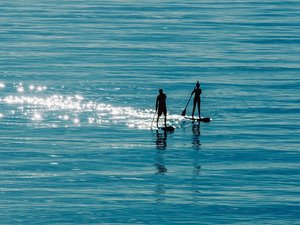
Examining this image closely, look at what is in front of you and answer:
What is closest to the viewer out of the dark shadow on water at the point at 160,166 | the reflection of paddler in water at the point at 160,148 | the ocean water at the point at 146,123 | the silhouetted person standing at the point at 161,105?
the ocean water at the point at 146,123

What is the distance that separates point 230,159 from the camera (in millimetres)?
42875

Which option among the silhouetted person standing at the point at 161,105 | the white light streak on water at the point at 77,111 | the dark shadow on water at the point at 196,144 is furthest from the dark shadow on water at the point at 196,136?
the silhouetted person standing at the point at 161,105

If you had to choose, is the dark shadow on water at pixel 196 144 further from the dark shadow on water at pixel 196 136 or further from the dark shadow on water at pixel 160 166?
the dark shadow on water at pixel 160 166

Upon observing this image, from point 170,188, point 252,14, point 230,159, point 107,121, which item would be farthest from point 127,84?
point 252,14

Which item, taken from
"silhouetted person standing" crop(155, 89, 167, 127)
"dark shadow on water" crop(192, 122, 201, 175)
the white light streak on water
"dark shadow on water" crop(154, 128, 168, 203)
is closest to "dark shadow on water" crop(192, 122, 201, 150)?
"dark shadow on water" crop(192, 122, 201, 175)

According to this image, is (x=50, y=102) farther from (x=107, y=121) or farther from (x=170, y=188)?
(x=170, y=188)

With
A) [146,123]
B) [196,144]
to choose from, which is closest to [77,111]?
[146,123]

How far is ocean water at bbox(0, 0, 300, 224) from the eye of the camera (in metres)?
36.2

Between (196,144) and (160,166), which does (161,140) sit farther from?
(160,166)

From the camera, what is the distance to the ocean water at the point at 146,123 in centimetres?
3616

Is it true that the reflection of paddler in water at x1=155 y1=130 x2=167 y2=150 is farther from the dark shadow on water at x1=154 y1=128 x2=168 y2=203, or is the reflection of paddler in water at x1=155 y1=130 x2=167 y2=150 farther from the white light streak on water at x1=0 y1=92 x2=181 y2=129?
the white light streak on water at x1=0 y1=92 x2=181 y2=129

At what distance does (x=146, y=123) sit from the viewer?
50594 millimetres

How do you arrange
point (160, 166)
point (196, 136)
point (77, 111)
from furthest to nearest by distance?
point (77, 111)
point (196, 136)
point (160, 166)

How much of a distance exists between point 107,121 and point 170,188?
13.4m
